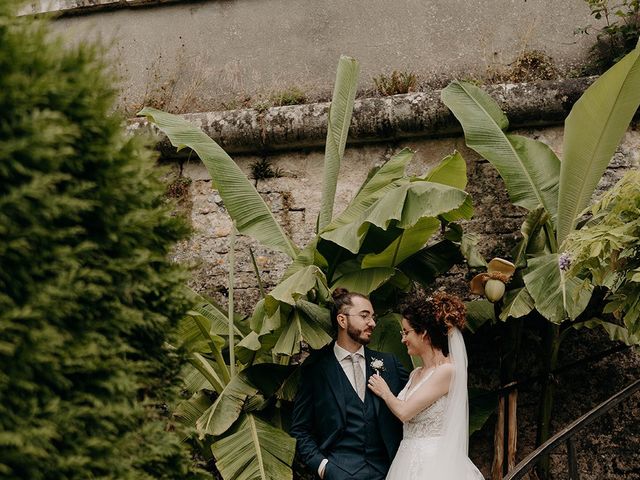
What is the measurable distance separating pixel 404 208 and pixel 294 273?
78 centimetres

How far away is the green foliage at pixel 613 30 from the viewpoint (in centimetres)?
626

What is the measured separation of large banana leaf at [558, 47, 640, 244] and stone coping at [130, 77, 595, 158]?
0.90 metres

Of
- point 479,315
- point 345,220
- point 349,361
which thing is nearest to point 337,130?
point 345,220

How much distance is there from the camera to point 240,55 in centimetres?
699

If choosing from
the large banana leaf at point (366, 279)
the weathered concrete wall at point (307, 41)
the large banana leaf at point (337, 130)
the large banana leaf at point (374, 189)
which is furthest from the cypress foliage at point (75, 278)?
the weathered concrete wall at point (307, 41)

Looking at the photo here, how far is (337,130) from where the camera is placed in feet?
18.2

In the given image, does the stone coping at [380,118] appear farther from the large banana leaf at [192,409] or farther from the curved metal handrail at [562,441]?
the curved metal handrail at [562,441]

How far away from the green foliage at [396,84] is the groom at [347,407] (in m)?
2.41

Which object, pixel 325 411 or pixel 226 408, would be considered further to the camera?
pixel 226 408

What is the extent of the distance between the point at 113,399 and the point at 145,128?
4403 mm

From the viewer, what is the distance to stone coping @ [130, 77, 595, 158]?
6.11m

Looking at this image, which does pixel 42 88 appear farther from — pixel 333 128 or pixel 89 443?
pixel 333 128

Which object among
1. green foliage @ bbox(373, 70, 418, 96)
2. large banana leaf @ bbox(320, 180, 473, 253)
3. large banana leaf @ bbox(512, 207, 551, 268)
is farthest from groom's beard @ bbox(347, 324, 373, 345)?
green foliage @ bbox(373, 70, 418, 96)

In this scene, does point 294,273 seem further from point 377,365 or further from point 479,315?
point 479,315
